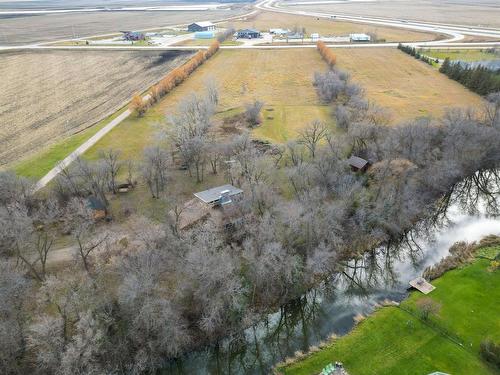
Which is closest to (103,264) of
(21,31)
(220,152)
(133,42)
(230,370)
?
(230,370)

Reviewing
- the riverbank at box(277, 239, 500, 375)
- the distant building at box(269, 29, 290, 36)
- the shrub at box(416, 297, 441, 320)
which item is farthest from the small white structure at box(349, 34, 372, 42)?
the shrub at box(416, 297, 441, 320)

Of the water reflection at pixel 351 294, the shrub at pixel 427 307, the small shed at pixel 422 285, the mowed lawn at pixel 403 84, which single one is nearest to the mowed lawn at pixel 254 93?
the mowed lawn at pixel 403 84

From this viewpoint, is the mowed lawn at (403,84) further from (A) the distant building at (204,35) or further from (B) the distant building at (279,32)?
(A) the distant building at (204,35)

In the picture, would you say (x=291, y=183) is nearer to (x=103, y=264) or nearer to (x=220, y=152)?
(x=220, y=152)

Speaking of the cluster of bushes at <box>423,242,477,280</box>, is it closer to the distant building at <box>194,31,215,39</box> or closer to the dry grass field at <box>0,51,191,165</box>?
the dry grass field at <box>0,51,191,165</box>

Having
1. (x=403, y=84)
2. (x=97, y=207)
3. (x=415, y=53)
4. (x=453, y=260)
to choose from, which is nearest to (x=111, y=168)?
(x=97, y=207)

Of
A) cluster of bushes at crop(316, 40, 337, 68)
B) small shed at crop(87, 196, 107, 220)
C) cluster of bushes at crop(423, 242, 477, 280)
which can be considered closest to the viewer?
cluster of bushes at crop(423, 242, 477, 280)
